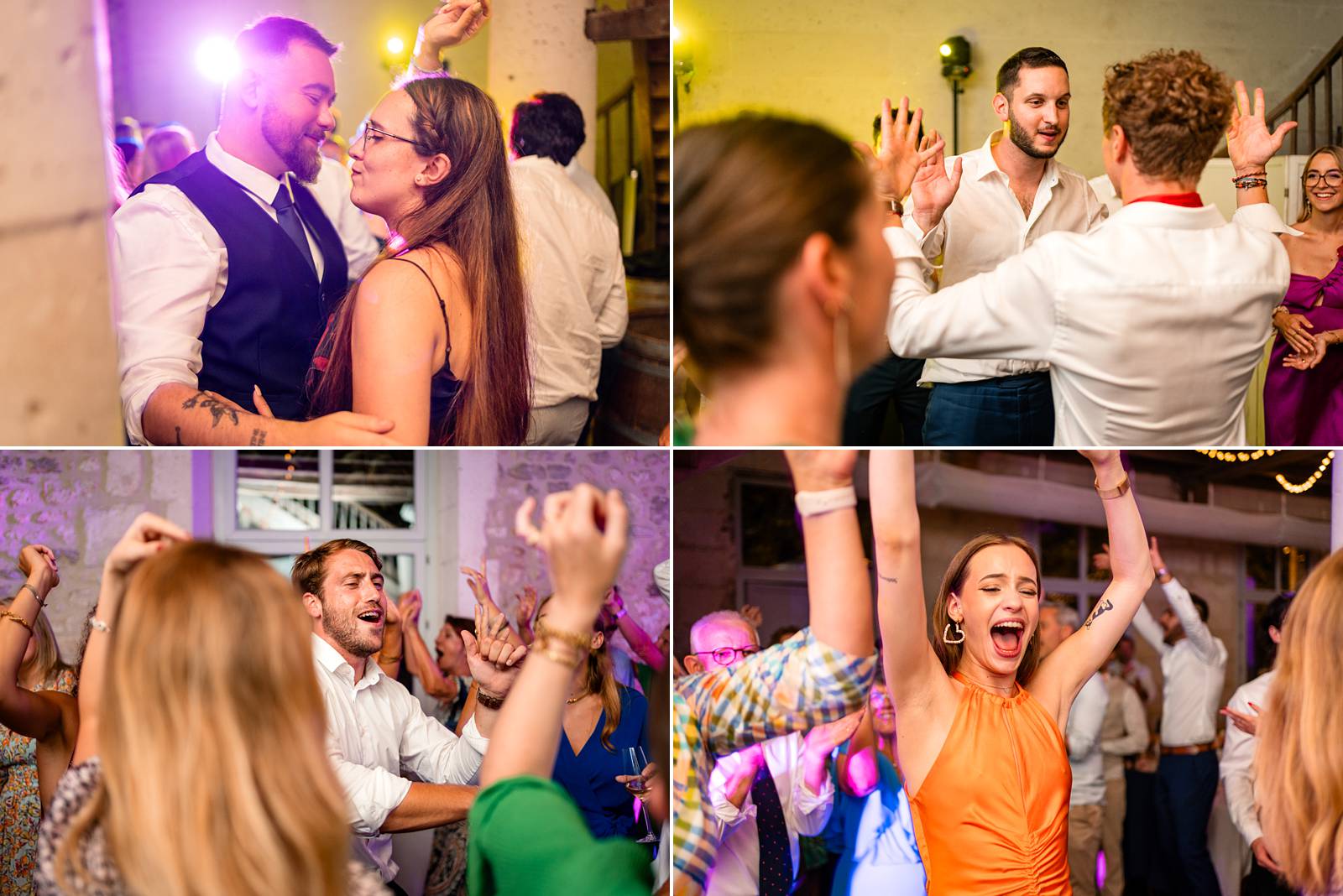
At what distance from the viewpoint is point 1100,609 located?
261cm

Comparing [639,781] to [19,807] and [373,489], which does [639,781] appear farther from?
[19,807]

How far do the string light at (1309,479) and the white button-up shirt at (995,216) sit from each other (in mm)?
761

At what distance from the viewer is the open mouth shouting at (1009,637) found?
2490 millimetres

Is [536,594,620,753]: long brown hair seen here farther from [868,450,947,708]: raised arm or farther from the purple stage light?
the purple stage light

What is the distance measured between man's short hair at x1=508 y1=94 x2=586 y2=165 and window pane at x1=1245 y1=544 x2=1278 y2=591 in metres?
2.02

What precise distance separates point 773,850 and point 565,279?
1.41m

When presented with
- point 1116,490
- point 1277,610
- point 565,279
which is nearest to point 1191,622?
point 1277,610

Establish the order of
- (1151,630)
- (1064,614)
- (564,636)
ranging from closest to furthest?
1. (564,636)
2. (1064,614)
3. (1151,630)

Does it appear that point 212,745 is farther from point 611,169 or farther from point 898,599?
point 611,169

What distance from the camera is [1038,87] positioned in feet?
8.23

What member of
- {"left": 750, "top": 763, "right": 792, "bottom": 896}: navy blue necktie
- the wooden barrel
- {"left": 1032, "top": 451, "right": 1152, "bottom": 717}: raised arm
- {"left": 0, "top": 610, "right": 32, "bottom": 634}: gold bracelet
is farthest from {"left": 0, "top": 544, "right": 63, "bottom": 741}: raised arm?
{"left": 1032, "top": 451, "right": 1152, "bottom": 717}: raised arm

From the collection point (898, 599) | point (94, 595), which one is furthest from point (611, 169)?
point (94, 595)

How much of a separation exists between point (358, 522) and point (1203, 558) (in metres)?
2.18

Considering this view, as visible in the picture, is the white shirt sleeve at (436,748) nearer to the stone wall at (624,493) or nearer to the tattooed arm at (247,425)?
the stone wall at (624,493)
